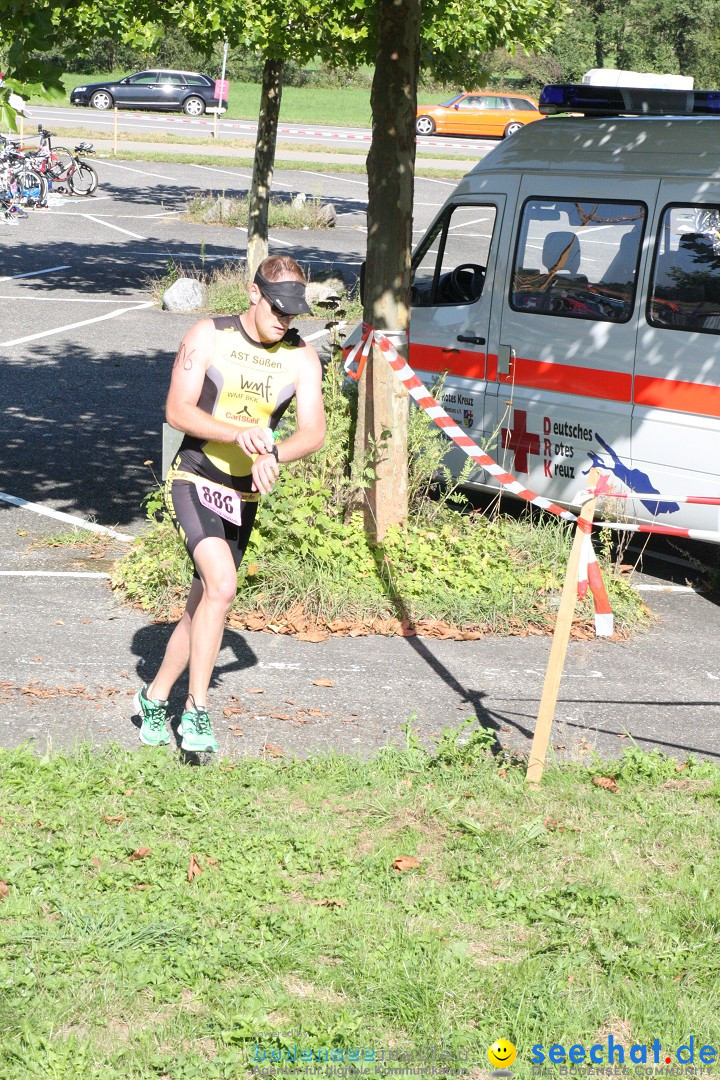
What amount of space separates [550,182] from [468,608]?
3144 millimetres

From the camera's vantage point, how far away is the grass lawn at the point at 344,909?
3322 mm

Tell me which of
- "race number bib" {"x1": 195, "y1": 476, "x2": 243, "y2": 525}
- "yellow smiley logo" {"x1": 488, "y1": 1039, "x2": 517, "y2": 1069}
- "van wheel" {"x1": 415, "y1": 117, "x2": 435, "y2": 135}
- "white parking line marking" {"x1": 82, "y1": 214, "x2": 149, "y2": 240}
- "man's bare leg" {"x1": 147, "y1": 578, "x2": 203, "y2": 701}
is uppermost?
"van wheel" {"x1": 415, "y1": 117, "x2": 435, "y2": 135}

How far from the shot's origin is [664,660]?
670 cm

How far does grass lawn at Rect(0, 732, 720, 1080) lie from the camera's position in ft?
10.9

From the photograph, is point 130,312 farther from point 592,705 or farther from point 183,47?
point 183,47

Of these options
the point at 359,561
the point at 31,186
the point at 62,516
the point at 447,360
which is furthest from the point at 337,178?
the point at 359,561

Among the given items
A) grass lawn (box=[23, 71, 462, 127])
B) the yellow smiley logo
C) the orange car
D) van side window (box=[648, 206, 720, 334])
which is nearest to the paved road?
the orange car

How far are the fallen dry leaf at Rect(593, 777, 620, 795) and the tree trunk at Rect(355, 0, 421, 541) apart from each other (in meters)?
2.81

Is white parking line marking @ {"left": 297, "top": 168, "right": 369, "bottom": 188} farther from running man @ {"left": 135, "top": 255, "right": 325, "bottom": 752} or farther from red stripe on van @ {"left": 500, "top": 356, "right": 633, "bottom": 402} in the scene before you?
running man @ {"left": 135, "top": 255, "right": 325, "bottom": 752}

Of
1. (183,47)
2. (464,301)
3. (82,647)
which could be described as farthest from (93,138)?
(82,647)

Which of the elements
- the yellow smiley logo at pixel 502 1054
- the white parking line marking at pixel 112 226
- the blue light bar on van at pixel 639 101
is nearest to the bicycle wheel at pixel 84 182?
the white parking line marking at pixel 112 226

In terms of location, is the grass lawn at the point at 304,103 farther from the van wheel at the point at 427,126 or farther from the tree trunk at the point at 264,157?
the tree trunk at the point at 264,157

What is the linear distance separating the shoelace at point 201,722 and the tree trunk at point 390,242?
2.75 metres

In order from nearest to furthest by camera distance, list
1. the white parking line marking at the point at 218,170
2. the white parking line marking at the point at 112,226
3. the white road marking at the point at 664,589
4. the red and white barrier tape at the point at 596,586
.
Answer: the red and white barrier tape at the point at 596,586 < the white road marking at the point at 664,589 < the white parking line marking at the point at 112,226 < the white parking line marking at the point at 218,170
